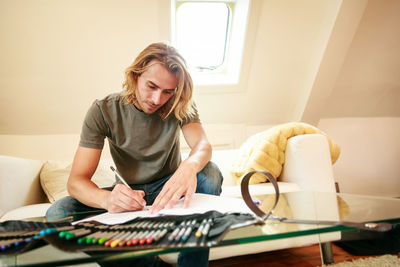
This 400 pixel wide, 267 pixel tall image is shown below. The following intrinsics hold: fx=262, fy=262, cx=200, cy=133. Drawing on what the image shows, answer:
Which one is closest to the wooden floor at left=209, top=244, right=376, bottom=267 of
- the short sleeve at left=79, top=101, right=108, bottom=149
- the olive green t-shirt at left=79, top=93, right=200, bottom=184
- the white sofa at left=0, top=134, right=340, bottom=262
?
the white sofa at left=0, top=134, right=340, bottom=262

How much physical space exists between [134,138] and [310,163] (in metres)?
1.06

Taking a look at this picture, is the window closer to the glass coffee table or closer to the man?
the man

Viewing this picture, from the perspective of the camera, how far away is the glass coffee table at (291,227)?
466 millimetres

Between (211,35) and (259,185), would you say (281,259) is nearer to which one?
(259,185)

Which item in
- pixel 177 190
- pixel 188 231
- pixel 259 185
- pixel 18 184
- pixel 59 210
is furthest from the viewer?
pixel 259 185

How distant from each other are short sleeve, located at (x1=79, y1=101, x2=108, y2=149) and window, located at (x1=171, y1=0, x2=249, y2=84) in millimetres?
1261

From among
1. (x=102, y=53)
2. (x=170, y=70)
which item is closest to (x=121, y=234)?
(x=170, y=70)

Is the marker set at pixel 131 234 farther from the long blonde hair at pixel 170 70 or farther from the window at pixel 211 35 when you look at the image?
the window at pixel 211 35

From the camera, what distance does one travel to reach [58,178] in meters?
1.64

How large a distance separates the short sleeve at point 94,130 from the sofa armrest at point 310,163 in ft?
3.74

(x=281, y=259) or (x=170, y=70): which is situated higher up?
(x=170, y=70)

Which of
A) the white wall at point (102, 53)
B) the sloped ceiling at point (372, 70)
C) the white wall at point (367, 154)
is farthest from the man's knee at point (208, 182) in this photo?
the white wall at point (367, 154)

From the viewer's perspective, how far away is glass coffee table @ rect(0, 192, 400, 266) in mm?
466

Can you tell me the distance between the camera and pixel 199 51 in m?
2.59
